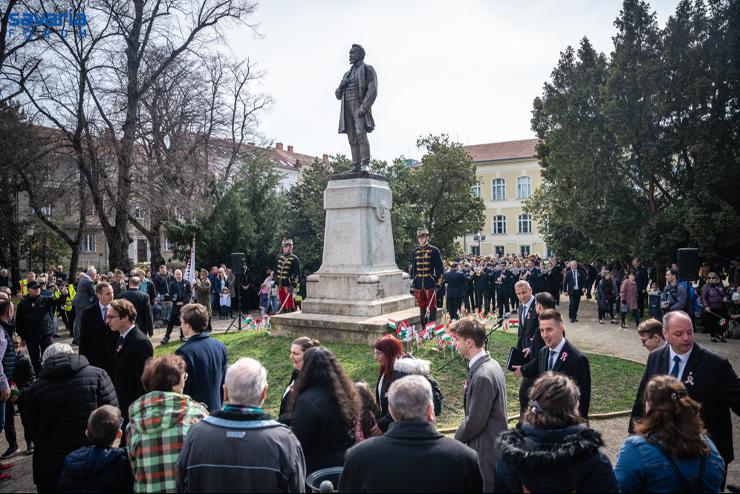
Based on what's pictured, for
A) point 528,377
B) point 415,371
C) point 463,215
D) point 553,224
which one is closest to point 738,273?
point 553,224

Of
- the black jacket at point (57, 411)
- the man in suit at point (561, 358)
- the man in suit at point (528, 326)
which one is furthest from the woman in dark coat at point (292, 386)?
the man in suit at point (528, 326)

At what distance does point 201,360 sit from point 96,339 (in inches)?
102

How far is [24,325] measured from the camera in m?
8.44

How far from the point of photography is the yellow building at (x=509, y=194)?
191 feet

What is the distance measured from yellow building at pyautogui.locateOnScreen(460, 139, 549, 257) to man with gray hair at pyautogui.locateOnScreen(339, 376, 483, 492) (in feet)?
184

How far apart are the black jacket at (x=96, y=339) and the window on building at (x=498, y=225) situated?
57125 millimetres

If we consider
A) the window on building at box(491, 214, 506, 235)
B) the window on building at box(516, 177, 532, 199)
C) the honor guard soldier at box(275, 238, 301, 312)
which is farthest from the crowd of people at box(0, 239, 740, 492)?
the window on building at box(491, 214, 506, 235)

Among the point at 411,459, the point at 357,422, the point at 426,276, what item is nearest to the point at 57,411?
the point at 357,422

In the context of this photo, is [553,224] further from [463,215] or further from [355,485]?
[355,485]

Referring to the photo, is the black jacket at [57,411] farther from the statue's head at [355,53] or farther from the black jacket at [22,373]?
the statue's head at [355,53]

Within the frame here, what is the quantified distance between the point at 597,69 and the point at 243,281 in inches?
630

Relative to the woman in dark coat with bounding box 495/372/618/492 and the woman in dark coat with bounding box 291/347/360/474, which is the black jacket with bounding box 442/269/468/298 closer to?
the woman in dark coat with bounding box 291/347/360/474

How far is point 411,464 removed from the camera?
2600 millimetres

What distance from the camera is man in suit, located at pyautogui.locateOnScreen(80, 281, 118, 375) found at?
253 inches
